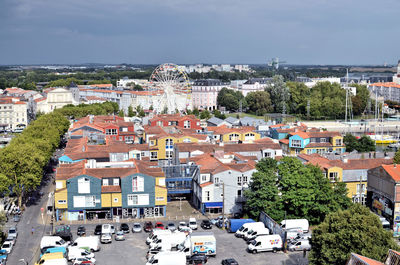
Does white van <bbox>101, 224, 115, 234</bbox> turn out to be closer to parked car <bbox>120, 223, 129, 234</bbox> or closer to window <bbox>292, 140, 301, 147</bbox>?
parked car <bbox>120, 223, 129, 234</bbox>

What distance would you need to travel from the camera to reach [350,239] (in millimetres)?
19391

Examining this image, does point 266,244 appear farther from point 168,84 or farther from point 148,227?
point 168,84

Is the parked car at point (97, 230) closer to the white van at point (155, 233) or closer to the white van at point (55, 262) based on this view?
the white van at point (155, 233)

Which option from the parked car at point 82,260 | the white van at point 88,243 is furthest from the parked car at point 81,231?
the parked car at point 82,260

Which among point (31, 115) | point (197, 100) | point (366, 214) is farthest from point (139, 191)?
point (197, 100)

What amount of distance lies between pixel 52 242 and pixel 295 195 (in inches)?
543

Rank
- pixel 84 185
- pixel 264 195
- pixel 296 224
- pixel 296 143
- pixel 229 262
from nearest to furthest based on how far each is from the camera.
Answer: pixel 229 262, pixel 296 224, pixel 264 195, pixel 84 185, pixel 296 143

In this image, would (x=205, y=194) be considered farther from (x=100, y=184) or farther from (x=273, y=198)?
(x=100, y=184)

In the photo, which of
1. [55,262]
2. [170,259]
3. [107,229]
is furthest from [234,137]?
[55,262]

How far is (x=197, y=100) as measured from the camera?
11044 centimetres

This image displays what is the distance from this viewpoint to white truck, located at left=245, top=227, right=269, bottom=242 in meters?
26.3

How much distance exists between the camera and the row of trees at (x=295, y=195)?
28156 millimetres

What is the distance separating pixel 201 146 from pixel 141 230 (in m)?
12.8

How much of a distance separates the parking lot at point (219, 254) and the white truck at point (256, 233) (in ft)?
1.32
